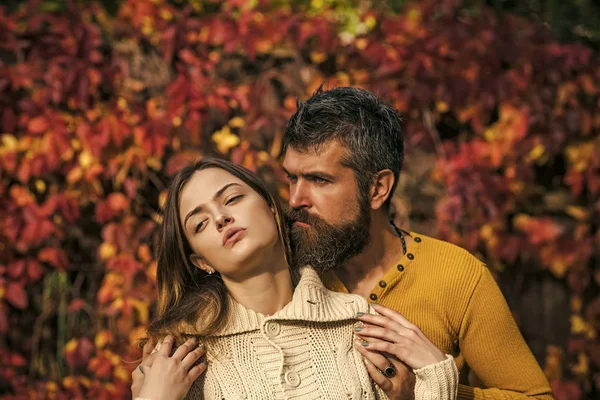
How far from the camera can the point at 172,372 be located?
2086 mm

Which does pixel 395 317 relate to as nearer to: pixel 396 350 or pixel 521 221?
pixel 396 350

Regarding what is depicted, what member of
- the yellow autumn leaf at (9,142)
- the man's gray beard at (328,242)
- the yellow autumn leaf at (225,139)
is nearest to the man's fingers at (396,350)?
the man's gray beard at (328,242)

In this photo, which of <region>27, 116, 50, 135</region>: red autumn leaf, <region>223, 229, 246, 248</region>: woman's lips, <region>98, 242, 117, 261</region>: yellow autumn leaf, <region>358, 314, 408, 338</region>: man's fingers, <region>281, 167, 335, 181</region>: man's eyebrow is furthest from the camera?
<region>98, 242, 117, 261</region>: yellow autumn leaf

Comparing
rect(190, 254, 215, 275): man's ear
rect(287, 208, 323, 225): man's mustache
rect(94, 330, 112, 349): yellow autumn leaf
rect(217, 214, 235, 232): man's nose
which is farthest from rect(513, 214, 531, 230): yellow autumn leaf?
rect(217, 214, 235, 232): man's nose

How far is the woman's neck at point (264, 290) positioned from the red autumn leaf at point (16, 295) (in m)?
2.02

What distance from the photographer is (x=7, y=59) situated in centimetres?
413

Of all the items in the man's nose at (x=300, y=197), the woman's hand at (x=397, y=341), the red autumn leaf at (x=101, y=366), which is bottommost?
the red autumn leaf at (x=101, y=366)

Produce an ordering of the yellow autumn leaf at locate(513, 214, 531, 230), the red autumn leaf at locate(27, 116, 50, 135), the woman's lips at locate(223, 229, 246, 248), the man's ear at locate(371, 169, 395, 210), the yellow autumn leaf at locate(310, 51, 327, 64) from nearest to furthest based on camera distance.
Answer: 1. the woman's lips at locate(223, 229, 246, 248)
2. the man's ear at locate(371, 169, 395, 210)
3. the red autumn leaf at locate(27, 116, 50, 135)
4. the yellow autumn leaf at locate(310, 51, 327, 64)
5. the yellow autumn leaf at locate(513, 214, 531, 230)

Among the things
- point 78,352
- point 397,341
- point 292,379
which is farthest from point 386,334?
point 78,352

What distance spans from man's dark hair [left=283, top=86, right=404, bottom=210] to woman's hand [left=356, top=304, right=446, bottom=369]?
1.68 feet

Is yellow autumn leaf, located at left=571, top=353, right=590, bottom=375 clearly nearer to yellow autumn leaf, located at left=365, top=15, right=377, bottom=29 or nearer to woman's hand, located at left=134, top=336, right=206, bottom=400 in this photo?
yellow autumn leaf, located at left=365, top=15, right=377, bottom=29

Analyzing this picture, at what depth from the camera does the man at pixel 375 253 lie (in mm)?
2539

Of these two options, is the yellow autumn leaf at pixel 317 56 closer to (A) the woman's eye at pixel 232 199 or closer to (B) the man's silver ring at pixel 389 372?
(A) the woman's eye at pixel 232 199

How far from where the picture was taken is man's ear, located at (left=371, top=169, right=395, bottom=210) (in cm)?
266
